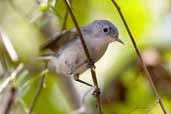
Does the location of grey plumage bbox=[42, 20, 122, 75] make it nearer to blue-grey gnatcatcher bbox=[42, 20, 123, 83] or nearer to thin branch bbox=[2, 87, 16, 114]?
blue-grey gnatcatcher bbox=[42, 20, 123, 83]

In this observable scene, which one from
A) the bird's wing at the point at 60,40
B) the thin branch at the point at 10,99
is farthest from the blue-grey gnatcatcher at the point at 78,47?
the thin branch at the point at 10,99

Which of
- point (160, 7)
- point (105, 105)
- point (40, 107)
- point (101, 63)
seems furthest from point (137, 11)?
point (40, 107)

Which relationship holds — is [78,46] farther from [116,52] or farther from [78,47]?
[116,52]

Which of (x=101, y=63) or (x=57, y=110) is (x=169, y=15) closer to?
(x=101, y=63)

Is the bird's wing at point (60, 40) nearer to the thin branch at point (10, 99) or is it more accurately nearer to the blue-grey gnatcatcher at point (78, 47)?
the blue-grey gnatcatcher at point (78, 47)

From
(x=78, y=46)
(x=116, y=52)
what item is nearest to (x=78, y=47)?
(x=78, y=46)

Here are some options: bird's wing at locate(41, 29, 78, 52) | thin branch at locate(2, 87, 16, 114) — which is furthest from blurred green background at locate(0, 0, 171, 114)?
thin branch at locate(2, 87, 16, 114)

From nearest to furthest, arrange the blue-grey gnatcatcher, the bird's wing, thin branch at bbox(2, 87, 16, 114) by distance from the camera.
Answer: thin branch at bbox(2, 87, 16, 114), the bird's wing, the blue-grey gnatcatcher
